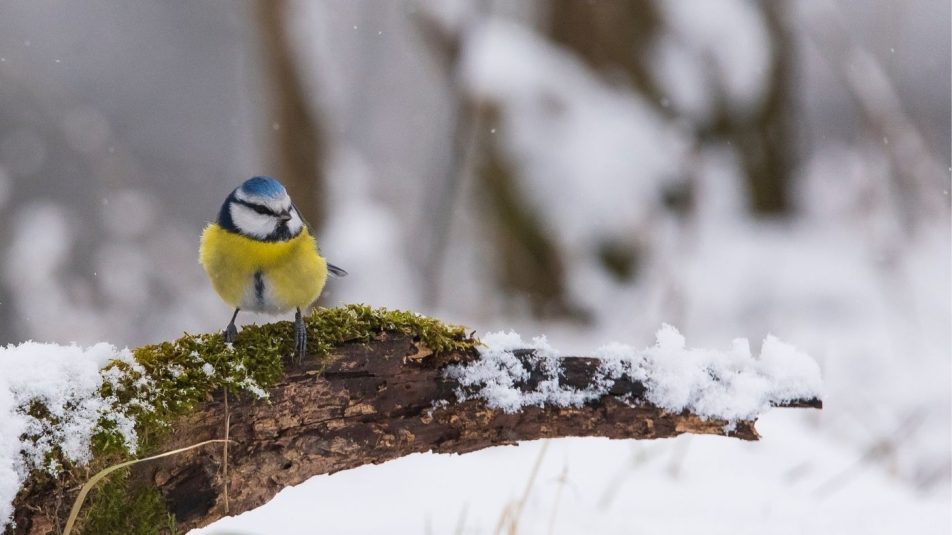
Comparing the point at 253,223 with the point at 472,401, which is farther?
the point at 253,223

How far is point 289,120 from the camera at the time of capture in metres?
6.07

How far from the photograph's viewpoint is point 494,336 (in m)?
2.20

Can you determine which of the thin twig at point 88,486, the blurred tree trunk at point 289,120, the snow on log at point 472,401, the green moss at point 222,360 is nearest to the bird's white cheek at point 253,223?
the green moss at point 222,360

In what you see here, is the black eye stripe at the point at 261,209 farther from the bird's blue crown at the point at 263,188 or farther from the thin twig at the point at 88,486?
the thin twig at the point at 88,486

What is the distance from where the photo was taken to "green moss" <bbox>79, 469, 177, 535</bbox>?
1798 millimetres

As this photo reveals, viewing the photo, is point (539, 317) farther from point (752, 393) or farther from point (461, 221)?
point (752, 393)

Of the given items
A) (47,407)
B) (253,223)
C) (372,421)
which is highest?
(253,223)

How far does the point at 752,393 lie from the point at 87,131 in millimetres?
10339

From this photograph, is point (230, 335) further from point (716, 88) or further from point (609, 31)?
point (716, 88)

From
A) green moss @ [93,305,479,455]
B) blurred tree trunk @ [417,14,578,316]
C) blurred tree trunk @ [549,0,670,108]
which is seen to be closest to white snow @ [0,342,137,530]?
green moss @ [93,305,479,455]

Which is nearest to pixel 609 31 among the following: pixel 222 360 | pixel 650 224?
pixel 650 224

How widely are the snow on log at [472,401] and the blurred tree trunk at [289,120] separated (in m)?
4.10

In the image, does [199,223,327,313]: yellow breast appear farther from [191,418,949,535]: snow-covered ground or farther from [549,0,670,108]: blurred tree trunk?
[549,0,670,108]: blurred tree trunk

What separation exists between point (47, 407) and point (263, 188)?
2.80 feet
